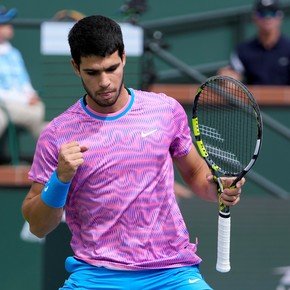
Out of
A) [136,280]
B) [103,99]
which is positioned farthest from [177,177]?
[103,99]

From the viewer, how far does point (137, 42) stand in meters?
6.39

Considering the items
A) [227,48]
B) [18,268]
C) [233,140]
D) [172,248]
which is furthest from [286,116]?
[172,248]

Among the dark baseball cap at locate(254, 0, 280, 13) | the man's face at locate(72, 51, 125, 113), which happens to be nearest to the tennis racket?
the man's face at locate(72, 51, 125, 113)

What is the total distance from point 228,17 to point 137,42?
312cm

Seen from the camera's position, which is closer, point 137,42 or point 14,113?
point 137,42

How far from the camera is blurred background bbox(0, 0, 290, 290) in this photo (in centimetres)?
628

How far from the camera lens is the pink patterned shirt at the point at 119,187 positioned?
4.48m

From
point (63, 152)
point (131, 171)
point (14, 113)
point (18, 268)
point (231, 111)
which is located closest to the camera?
point (63, 152)

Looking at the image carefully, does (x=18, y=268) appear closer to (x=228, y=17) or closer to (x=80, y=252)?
(x=80, y=252)

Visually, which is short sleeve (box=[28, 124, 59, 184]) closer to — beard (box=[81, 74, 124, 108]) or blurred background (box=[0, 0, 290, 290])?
beard (box=[81, 74, 124, 108])

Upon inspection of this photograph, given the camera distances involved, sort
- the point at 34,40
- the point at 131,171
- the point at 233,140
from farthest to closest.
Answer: the point at 34,40 → the point at 233,140 → the point at 131,171

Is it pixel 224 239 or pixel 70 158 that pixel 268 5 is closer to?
pixel 224 239

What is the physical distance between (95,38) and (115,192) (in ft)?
2.10

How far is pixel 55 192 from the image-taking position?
432cm
